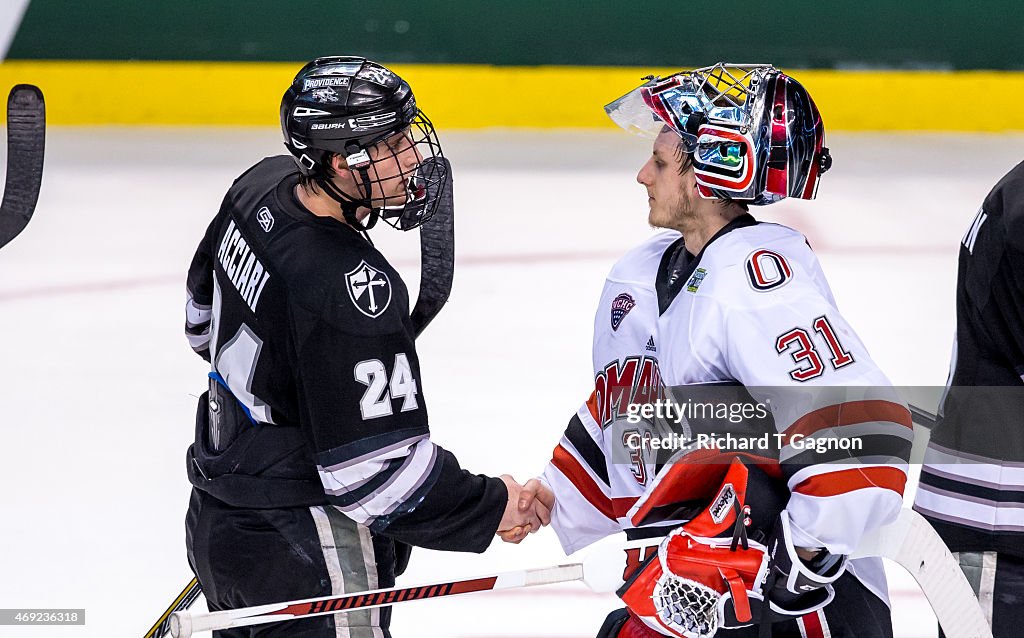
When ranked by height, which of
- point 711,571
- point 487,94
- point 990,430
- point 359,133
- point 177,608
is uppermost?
point 487,94

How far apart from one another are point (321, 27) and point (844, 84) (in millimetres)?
2551

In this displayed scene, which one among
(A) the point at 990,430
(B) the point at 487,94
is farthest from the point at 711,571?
(B) the point at 487,94

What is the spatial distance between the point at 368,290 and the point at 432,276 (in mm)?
479

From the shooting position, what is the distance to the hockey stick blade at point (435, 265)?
2.22 m

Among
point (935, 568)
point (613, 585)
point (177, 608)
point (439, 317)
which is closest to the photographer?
point (935, 568)

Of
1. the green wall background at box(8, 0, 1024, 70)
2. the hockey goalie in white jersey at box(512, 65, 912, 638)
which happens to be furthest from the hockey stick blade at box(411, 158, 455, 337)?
the green wall background at box(8, 0, 1024, 70)

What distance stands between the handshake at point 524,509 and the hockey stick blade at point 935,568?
0.55m

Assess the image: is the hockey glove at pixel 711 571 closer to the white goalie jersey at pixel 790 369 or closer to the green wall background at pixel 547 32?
the white goalie jersey at pixel 790 369

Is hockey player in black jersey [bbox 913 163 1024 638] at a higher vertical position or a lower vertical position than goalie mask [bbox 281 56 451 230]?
lower

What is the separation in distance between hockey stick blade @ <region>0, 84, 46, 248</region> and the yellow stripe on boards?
4159mm

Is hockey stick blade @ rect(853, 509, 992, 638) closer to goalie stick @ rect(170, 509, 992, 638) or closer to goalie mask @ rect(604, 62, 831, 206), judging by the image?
goalie stick @ rect(170, 509, 992, 638)

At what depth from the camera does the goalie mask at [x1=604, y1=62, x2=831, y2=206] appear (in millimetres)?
1727

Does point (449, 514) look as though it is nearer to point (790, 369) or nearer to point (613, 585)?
point (613, 585)

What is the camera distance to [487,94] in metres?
6.42
